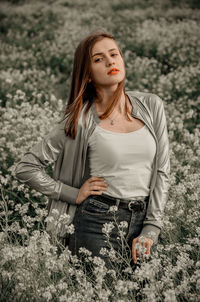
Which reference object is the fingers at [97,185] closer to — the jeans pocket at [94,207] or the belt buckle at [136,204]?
the jeans pocket at [94,207]

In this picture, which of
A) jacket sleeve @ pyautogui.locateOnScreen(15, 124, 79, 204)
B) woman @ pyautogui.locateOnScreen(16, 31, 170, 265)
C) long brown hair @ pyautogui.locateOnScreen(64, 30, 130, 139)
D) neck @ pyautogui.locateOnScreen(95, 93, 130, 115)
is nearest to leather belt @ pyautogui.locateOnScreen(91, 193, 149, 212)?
woman @ pyautogui.locateOnScreen(16, 31, 170, 265)

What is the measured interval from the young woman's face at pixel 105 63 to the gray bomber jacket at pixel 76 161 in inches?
8.9

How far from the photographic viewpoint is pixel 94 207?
2.76 metres

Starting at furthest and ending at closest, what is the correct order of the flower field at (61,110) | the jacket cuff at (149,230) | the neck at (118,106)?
the neck at (118,106) → the jacket cuff at (149,230) → the flower field at (61,110)

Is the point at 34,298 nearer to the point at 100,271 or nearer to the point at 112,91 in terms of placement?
the point at 100,271

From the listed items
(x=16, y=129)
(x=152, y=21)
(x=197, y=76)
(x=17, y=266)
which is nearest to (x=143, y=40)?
(x=152, y=21)

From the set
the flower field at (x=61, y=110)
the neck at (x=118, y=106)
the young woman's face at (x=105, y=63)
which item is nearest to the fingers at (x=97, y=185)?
the flower field at (x=61, y=110)

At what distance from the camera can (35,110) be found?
585 centimetres

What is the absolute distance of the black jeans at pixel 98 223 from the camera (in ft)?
8.97

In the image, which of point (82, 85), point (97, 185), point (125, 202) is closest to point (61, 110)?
point (82, 85)

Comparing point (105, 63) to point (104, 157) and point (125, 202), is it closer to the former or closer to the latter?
point (104, 157)

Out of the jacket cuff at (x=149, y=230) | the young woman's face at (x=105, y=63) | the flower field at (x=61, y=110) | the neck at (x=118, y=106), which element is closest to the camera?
the flower field at (x=61, y=110)

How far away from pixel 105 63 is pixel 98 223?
1.18m

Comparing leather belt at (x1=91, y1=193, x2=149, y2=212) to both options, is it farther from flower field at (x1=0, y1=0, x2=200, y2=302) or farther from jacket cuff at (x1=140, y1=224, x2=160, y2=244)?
flower field at (x1=0, y1=0, x2=200, y2=302)
